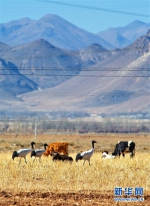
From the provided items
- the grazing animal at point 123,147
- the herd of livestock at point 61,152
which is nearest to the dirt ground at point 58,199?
the herd of livestock at point 61,152

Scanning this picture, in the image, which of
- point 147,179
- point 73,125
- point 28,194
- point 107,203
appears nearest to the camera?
point 107,203

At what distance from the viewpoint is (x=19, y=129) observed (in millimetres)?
115062

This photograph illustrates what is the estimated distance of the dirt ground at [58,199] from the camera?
15.1 metres

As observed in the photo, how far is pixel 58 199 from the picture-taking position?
15.7 metres

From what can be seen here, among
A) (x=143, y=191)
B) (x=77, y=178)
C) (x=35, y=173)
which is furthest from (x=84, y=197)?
(x=35, y=173)

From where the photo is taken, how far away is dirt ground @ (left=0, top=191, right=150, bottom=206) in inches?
594

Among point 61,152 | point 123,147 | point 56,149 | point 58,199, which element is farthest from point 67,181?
point 123,147

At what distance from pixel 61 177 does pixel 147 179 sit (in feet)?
8.10

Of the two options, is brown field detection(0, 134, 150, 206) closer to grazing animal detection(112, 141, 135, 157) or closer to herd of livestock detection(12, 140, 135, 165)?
herd of livestock detection(12, 140, 135, 165)

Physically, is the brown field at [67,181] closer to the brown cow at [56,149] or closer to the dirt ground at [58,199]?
the dirt ground at [58,199]

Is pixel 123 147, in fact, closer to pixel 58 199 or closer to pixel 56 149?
pixel 56 149

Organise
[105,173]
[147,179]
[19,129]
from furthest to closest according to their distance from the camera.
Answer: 1. [19,129]
2. [105,173]
3. [147,179]

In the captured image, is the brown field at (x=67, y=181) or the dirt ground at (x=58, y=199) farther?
the brown field at (x=67, y=181)

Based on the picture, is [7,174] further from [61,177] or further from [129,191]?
[129,191]
